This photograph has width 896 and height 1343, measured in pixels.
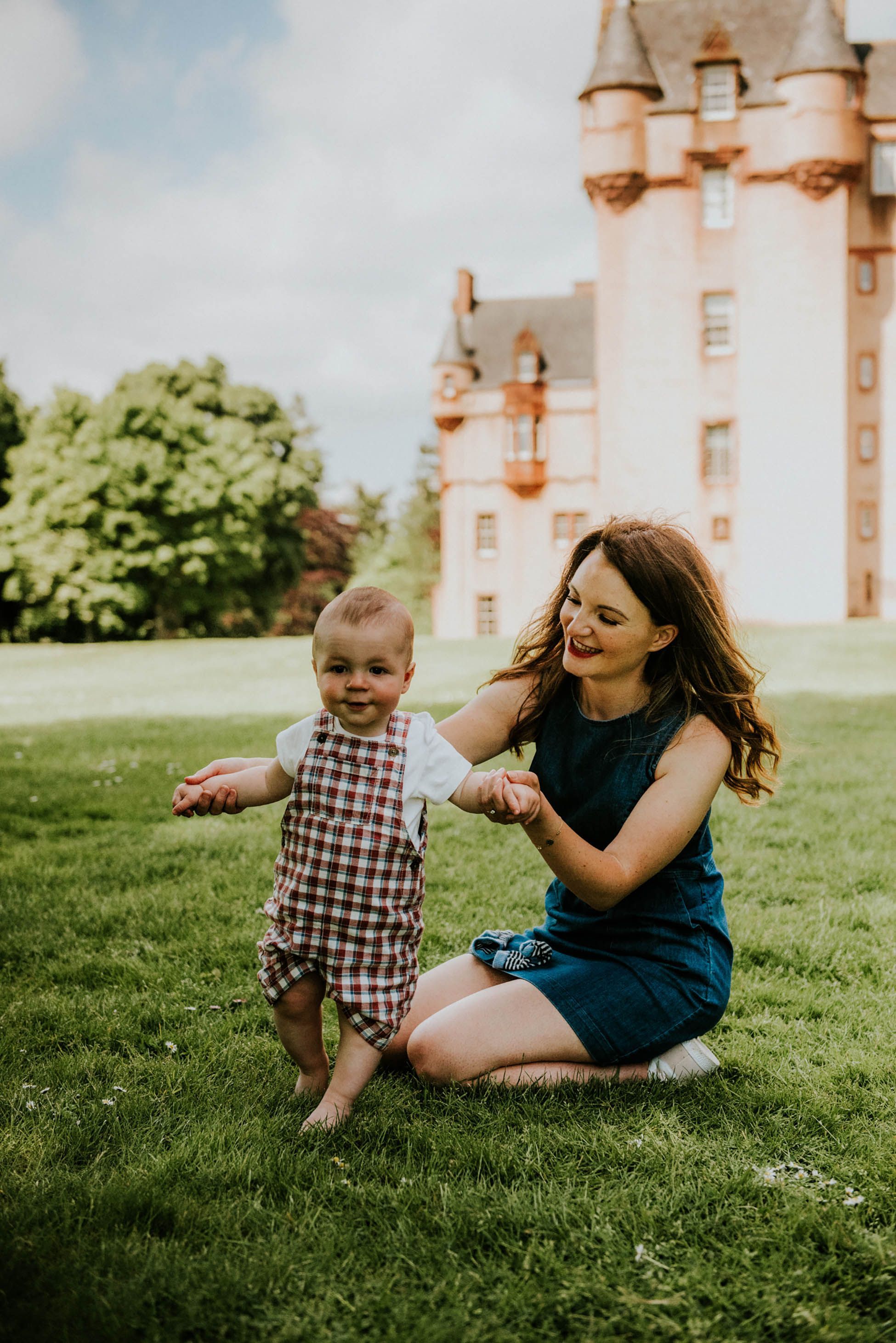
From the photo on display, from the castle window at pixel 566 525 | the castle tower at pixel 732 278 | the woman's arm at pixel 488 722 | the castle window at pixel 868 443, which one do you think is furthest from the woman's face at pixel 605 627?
the castle window at pixel 566 525

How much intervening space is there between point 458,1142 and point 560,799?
108cm

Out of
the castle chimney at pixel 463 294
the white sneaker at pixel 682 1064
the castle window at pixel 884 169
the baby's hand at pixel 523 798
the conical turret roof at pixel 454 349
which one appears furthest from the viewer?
the castle chimney at pixel 463 294

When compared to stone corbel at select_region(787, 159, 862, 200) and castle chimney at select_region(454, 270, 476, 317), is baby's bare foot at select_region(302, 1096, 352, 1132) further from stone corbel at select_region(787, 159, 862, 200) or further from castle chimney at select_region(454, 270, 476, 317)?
castle chimney at select_region(454, 270, 476, 317)

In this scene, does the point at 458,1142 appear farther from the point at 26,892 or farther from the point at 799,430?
the point at 799,430

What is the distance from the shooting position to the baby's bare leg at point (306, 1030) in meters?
2.96

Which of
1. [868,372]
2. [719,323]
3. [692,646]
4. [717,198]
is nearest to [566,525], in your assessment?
[719,323]

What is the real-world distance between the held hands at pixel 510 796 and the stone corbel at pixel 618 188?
33243 mm

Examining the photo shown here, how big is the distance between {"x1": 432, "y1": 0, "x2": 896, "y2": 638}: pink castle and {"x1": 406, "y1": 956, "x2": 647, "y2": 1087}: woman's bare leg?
94.4 feet

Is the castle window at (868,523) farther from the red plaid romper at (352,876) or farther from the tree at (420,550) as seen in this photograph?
the red plaid romper at (352,876)

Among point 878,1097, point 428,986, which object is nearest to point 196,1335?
point 428,986

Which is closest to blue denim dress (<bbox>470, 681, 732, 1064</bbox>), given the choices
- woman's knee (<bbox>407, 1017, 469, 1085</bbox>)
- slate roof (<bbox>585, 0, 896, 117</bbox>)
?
woman's knee (<bbox>407, 1017, 469, 1085</bbox>)

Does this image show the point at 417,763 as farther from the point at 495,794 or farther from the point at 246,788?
the point at 246,788

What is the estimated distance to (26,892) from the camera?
5.26 meters

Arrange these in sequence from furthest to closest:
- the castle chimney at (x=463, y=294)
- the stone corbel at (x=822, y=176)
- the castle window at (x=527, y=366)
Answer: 1. the castle chimney at (x=463, y=294)
2. the castle window at (x=527, y=366)
3. the stone corbel at (x=822, y=176)
